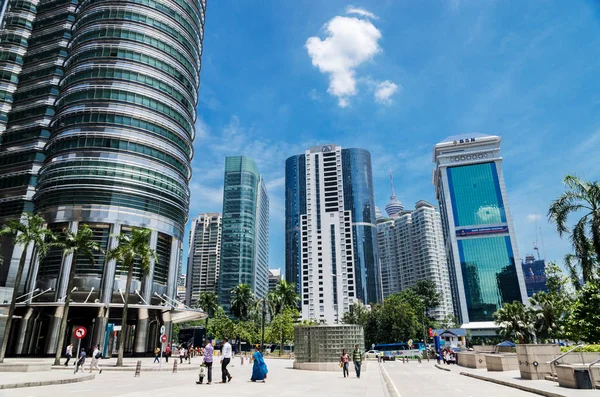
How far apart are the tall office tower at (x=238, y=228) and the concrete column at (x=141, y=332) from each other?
394 feet

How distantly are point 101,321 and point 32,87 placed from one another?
45.3m

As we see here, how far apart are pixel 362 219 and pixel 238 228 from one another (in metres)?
59.6

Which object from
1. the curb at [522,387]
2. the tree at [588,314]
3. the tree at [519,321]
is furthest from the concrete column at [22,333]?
the tree at [519,321]

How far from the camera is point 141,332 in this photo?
50.1m

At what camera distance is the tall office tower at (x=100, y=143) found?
49.4m

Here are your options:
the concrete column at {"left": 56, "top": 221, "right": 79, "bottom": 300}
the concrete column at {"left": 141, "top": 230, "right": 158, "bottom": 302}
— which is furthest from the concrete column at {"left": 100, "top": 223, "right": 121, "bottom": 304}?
the concrete column at {"left": 56, "top": 221, "right": 79, "bottom": 300}

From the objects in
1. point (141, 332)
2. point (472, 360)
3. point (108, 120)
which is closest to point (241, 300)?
point (141, 332)

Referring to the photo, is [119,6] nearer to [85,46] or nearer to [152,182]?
[85,46]

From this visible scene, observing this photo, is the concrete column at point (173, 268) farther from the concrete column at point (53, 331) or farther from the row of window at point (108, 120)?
the row of window at point (108, 120)

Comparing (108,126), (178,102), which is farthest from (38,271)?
(178,102)

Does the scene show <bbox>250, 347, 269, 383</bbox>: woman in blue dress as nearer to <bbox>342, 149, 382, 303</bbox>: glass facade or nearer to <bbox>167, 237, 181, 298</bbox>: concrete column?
<bbox>167, 237, 181, 298</bbox>: concrete column

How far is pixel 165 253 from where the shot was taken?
56094 millimetres

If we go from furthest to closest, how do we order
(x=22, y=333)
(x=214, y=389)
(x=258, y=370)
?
(x=22, y=333), (x=258, y=370), (x=214, y=389)

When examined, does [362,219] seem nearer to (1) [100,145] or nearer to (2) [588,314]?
(1) [100,145]
